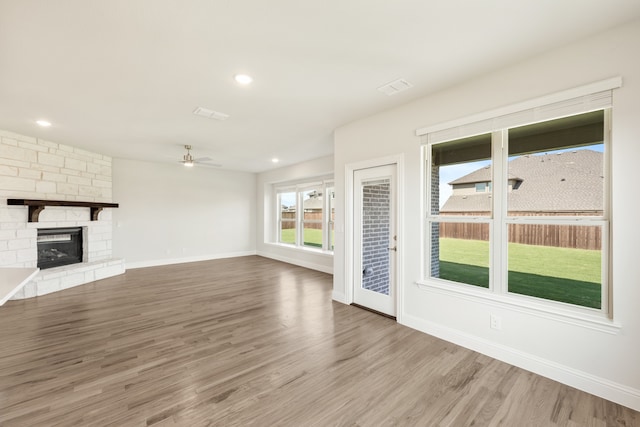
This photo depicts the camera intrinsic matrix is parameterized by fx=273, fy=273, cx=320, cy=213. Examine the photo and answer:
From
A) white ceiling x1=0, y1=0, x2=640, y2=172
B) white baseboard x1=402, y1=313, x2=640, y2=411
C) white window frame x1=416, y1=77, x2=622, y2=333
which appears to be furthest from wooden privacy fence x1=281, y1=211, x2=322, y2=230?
white baseboard x1=402, y1=313, x2=640, y2=411

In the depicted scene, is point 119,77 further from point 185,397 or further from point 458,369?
point 458,369

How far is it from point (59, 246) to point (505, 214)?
7.42 m

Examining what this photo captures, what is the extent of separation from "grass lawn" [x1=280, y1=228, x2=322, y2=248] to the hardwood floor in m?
3.33

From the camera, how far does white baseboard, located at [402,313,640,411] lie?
78.9 inches

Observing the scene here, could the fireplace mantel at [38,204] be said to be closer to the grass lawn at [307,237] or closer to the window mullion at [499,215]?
the grass lawn at [307,237]

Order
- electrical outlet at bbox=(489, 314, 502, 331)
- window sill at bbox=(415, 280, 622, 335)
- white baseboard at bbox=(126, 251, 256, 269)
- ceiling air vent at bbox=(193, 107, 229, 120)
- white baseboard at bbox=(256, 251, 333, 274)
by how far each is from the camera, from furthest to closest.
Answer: white baseboard at bbox=(126, 251, 256, 269)
white baseboard at bbox=(256, 251, 333, 274)
ceiling air vent at bbox=(193, 107, 229, 120)
electrical outlet at bbox=(489, 314, 502, 331)
window sill at bbox=(415, 280, 622, 335)

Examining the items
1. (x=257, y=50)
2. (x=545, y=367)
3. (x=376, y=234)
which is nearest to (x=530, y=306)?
(x=545, y=367)

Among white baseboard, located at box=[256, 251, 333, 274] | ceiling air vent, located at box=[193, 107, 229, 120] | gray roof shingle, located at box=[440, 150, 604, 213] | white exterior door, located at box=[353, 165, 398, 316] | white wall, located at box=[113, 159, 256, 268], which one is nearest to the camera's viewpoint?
gray roof shingle, located at box=[440, 150, 604, 213]

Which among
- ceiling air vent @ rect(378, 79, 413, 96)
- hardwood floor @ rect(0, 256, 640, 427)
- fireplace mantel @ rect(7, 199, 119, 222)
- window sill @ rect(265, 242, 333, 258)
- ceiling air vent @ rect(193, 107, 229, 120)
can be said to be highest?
ceiling air vent @ rect(378, 79, 413, 96)

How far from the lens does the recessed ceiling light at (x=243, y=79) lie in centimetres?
264

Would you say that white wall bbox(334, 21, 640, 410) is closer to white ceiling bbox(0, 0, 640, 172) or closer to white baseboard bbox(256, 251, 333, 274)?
white ceiling bbox(0, 0, 640, 172)

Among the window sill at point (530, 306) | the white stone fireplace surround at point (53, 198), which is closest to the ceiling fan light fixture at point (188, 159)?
the white stone fireplace surround at point (53, 198)

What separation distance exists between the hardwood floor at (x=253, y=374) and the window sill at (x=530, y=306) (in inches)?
20.8

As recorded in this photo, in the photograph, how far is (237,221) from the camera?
333 inches
